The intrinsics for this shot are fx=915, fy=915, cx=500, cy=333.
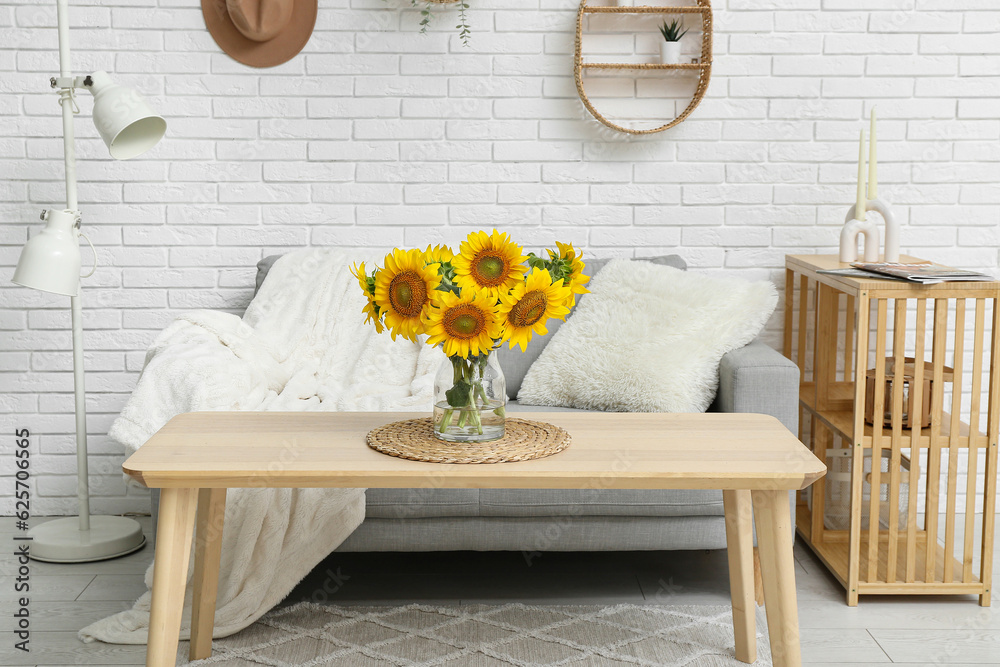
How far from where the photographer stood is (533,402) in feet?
7.93

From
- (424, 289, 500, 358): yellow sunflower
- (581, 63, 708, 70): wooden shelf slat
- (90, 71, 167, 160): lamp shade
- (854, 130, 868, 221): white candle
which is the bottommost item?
(424, 289, 500, 358): yellow sunflower

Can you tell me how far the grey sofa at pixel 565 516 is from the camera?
2055 mm

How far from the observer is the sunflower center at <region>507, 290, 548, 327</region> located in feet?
4.75

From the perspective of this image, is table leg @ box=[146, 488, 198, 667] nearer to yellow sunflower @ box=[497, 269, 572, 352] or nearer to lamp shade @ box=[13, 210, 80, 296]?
yellow sunflower @ box=[497, 269, 572, 352]

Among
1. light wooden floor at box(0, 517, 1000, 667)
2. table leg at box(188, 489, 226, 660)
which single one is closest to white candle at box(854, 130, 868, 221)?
light wooden floor at box(0, 517, 1000, 667)

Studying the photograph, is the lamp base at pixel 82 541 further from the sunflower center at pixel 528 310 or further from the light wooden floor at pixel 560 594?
the sunflower center at pixel 528 310

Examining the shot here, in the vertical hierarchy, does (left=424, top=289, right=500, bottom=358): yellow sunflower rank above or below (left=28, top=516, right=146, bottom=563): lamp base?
above

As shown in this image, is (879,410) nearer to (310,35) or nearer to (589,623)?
(589,623)

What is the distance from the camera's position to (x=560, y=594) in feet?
7.23

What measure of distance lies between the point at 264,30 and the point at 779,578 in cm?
206

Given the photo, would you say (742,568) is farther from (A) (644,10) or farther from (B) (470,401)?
(A) (644,10)

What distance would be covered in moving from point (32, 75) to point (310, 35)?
82 cm

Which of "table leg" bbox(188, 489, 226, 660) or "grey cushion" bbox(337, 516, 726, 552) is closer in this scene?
"table leg" bbox(188, 489, 226, 660)

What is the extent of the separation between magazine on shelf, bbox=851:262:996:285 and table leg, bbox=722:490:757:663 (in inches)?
28.1
